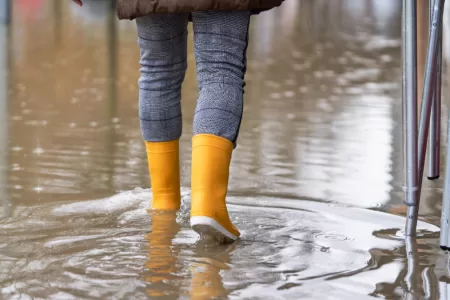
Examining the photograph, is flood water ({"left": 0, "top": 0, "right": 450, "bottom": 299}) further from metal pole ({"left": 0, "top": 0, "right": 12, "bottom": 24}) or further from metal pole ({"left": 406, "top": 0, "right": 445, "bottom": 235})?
metal pole ({"left": 0, "top": 0, "right": 12, "bottom": 24})

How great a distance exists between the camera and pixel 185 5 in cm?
301

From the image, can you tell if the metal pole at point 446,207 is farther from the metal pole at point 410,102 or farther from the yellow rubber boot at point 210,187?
the yellow rubber boot at point 210,187

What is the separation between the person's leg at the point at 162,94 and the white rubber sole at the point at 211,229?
53 cm

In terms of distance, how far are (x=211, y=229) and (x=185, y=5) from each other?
660 mm

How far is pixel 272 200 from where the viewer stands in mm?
3908

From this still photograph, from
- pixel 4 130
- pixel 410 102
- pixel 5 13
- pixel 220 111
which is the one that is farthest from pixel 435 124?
pixel 5 13

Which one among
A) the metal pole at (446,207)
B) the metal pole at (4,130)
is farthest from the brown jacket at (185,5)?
the metal pole at (4,130)

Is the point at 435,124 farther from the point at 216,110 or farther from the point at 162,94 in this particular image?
the point at 162,94

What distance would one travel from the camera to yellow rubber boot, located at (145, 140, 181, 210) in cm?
355

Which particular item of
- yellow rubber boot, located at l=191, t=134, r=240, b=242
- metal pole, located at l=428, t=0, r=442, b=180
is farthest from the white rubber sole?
metal pole, located at l=428, t=0, r=442, b=180

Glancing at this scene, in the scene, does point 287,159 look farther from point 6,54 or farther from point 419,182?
point 6,54

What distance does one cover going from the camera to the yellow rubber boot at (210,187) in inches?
118

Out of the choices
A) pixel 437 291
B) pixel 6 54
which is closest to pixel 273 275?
pixel 437 291

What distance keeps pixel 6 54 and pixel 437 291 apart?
8.21 m
